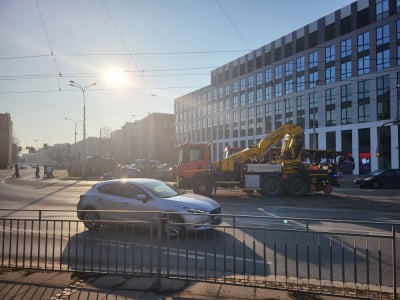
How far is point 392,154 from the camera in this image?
4859cm

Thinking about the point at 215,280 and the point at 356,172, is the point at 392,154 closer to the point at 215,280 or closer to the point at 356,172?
the point at 356,172

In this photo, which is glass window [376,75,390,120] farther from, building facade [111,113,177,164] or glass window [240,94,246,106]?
building facade [111,113,177,164]

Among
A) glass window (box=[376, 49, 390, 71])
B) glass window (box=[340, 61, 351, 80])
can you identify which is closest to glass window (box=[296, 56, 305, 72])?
glass window (box=[340, 61, 351, 80])

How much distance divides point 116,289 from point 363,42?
172 ft

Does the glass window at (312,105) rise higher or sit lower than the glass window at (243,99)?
lower

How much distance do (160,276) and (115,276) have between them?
2.23 ft

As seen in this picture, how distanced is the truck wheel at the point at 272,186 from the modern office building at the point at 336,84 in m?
27.4

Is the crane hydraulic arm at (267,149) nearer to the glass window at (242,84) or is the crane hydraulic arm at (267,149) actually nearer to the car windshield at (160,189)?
the car windshield at (160,189)

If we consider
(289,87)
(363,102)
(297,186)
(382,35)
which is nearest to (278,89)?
(289,87)

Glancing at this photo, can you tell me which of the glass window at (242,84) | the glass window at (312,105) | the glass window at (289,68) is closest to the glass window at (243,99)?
the glass window at (242,84)

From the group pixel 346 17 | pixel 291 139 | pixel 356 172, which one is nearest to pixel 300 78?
pixel 346 17

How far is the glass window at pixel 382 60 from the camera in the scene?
4738cm

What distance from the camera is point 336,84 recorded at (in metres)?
54.7

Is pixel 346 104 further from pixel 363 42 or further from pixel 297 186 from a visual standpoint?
pixel 297 186
